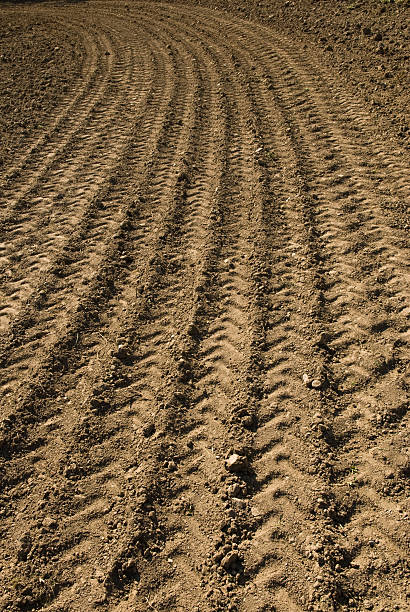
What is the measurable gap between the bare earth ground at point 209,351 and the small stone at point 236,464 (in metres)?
0.03

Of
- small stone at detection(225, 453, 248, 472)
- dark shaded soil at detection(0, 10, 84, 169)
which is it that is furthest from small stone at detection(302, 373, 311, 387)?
dark shaded soil at detection(0, 10, 84, 169)

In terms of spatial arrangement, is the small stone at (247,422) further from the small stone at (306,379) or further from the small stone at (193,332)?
the small stone at (193,332)

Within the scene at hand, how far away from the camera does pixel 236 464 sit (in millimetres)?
3215

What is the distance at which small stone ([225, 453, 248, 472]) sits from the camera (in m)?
3.22

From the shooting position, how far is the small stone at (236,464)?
322cm

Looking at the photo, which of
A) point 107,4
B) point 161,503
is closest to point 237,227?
point 161,503

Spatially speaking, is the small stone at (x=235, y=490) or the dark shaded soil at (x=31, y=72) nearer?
the small stone at (x=235, y=490)

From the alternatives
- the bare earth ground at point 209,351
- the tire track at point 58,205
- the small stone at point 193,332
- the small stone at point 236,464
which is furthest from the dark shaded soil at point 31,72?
the small stone at point 236,464

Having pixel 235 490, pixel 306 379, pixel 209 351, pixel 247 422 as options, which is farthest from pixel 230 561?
pixel 209 351

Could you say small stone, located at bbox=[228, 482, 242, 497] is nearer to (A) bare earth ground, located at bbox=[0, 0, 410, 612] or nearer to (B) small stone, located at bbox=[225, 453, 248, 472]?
(A) bare earth ground, located at bbox=[0, 0, 410, 612]

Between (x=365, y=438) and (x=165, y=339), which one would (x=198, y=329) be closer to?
(x=165, y=339)

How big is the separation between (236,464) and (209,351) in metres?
1.09

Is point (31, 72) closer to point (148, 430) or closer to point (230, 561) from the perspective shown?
point (148, 430)

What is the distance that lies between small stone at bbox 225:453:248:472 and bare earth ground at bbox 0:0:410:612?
0.03 metres
